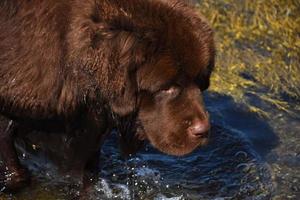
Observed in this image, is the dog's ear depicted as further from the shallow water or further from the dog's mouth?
the shallow water

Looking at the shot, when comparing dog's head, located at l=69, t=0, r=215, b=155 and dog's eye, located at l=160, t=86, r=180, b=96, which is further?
dog's eye, located at l=160, t=86, r=180, b=96

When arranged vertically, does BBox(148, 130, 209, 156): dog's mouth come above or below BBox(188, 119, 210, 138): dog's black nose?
below

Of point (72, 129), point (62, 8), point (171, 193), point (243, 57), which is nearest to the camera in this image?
point (62, 8)

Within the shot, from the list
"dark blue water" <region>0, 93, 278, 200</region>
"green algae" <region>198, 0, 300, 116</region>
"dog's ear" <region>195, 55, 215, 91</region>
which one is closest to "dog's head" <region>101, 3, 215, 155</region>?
"dog's ear" <region>195, 55, 215, 91</region>

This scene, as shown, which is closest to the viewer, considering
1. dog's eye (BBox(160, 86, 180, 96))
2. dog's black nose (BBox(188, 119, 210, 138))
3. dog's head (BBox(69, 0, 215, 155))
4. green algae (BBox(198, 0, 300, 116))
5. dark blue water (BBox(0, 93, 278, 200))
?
dog's head (BBox(69, 0, 215, 155))

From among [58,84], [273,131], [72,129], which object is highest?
[58,84]

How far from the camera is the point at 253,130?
6.53 meters

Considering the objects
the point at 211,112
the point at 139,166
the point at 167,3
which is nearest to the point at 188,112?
the point at 167,3

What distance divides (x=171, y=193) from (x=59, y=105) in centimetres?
137

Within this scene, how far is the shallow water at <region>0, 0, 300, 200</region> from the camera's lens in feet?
18.5

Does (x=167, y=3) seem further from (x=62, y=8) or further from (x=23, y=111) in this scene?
(x=23, y=111)

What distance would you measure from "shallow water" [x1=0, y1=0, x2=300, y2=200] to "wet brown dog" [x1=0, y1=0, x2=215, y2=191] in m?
0.92

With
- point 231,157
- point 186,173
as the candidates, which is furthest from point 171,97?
point 231,157

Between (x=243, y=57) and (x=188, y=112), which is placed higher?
(x=188, y=112)
